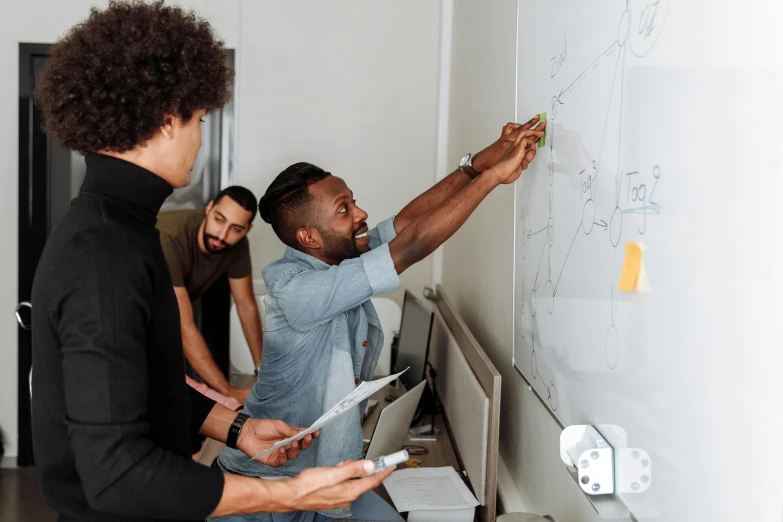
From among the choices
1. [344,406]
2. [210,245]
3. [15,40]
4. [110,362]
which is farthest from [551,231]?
[15,40]

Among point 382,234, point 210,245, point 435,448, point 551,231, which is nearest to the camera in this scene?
point 551,231

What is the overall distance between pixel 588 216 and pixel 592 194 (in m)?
0.04

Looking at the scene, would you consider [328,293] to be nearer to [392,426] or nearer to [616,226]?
[392,426]

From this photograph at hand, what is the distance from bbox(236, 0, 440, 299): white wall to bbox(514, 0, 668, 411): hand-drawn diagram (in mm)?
2200

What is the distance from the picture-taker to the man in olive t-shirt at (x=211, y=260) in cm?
300

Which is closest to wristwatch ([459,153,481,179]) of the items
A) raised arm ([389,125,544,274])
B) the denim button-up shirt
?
raised arm ([389,125,544,274])

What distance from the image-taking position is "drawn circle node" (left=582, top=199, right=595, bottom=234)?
1134 mm

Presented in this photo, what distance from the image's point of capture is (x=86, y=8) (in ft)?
12.3

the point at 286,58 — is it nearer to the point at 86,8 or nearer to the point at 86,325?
the point at 86,8

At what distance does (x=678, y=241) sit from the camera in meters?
0.82

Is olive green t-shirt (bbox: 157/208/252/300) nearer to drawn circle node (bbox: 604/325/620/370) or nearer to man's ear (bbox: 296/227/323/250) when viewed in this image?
man's ear (bbox: 296/227/323/250)

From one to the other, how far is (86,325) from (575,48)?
0.89m

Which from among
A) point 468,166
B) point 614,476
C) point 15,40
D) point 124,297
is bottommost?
point 614,476

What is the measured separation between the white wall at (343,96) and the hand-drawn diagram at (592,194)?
86.6 inches
